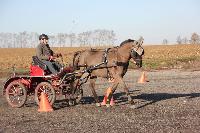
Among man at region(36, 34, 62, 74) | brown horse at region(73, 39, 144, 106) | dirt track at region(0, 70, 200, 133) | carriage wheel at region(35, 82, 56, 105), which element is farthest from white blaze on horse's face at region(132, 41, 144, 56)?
carriage wheel at region(35, 82, 56, 105)

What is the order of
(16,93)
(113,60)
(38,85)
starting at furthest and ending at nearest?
(16,93) → (38,85) → (113,60)

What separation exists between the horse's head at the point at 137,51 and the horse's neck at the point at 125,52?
16cm

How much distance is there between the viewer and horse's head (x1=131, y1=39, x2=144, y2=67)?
13.5 m

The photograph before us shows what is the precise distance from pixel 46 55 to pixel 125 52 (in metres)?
2.96

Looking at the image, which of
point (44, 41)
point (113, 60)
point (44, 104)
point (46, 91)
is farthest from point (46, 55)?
point (113, 60)

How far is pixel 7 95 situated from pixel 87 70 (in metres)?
3.13

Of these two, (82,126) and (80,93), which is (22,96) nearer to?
(80,93)

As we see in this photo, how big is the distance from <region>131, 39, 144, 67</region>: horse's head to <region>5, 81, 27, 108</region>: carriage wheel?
13.6ft

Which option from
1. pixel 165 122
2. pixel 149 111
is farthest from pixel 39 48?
pixel 165 122

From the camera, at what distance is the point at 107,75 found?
1418 centimetres

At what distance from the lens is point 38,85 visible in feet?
46.7

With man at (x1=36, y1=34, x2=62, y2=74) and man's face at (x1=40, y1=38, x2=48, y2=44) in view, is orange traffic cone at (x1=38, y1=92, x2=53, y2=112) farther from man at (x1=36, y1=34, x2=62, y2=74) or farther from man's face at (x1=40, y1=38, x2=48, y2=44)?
man's face at (x1=40, y1=38, x2=48, y2=44)

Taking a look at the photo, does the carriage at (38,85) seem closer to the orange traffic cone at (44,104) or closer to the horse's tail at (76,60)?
the horse's tail at (76,60)

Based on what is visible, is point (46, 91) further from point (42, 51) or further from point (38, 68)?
point (42, 51)
